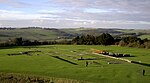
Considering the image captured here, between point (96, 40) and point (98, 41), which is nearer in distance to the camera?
point (98, 41)

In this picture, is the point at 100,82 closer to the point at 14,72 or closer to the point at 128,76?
the point at 128,76

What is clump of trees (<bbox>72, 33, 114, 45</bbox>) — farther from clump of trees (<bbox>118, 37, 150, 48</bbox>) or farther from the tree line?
clump of trees (<bbox>118, 37, 150, 48</bbox>)

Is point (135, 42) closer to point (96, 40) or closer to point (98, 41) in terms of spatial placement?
point (98, 41)

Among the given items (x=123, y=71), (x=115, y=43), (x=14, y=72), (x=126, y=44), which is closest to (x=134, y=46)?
(x=126, y=44)

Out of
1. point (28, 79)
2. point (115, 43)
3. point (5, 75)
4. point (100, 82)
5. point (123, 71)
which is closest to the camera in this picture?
point (100, 82)

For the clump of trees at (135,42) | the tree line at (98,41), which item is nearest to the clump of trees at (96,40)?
the tree line at (98,41)

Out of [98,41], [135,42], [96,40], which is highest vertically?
[96,40]

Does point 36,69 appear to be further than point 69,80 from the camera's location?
Yes

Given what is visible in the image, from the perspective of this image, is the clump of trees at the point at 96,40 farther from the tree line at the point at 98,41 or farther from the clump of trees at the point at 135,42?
the clump of trees at the point at 135,42

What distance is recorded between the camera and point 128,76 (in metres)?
36.1

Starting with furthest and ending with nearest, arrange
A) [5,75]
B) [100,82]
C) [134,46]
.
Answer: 1. [134,46]
2. [5,75]
3. [100,82]

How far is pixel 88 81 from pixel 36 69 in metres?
11.6

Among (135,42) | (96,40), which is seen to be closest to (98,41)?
(96,40)

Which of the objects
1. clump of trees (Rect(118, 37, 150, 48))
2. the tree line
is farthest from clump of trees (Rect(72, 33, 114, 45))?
clump of trees (Rect(118, 37, 150, 48))
